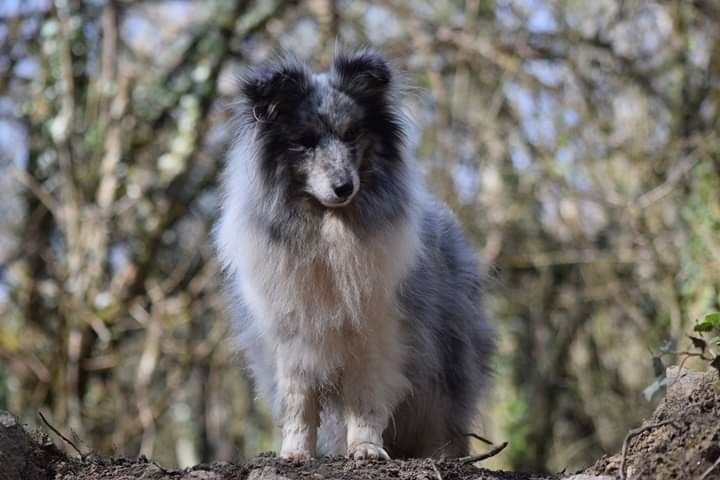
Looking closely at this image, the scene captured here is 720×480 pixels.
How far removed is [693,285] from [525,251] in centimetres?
306

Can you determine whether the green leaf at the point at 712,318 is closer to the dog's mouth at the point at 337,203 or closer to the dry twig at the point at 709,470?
the dry twig at the point at 709,470

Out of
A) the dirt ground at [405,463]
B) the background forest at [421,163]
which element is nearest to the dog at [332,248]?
the dirt ground at [405,463]

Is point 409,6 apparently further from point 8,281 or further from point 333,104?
point 333,104

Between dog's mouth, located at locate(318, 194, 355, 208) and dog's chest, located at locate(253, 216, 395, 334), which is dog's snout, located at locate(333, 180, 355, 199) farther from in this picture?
dog's chest, located at locate(253, 216, 395, 334)

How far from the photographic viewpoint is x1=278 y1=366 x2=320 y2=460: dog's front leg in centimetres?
514

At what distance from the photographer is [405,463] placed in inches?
176

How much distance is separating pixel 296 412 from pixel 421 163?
5820 millimetres

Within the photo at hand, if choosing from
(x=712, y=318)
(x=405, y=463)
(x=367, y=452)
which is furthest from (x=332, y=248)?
(x=712, y=318)

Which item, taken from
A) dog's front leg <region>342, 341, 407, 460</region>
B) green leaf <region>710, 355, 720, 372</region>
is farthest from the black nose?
green leaf <region>710, 355, 720, 372</region>

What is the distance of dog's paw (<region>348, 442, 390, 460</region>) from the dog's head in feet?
3.65

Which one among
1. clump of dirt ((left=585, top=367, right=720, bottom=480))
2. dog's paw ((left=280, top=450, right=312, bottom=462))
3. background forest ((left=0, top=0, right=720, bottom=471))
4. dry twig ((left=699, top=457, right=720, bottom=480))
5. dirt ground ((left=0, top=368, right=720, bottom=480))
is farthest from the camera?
background forest ((left=0, top=0, right=720, bottom=471))

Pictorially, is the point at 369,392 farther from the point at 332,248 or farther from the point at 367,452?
the point at 332,248

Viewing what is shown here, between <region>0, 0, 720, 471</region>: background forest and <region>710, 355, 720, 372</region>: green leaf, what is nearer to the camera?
<region>710, 355, 720, 372</region>: green leaf

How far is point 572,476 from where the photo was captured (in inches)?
163
